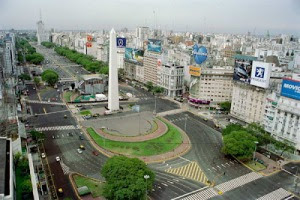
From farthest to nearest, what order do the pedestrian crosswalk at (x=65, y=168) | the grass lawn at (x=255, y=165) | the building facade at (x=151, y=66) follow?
the building facade at (x=151, y=66), the grass lawn at (x=255, y=165), the pedestrian crosswalk at (x=65, y=168)

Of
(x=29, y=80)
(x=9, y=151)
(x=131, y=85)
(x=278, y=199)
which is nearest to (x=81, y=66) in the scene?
A: (x=29, y=80)

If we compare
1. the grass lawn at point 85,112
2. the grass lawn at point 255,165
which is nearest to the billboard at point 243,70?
the grass lawn at point 255,165

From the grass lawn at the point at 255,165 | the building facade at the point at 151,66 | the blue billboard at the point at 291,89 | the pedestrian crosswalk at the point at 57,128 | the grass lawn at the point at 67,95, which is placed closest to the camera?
the grass lawn at the point at 255,165

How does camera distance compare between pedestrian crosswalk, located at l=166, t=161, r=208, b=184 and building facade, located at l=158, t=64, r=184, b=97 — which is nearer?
pedestrian crosswalk, located at l=166, t=161, r=208, b=184

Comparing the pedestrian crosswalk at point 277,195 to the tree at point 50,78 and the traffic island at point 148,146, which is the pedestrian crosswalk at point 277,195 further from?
the tree at point 50,78

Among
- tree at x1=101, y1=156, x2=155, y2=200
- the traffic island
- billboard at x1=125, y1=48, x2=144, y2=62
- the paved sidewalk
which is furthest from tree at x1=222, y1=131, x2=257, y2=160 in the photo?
billboard at x1=125, y1=48, x2=144, y2=62

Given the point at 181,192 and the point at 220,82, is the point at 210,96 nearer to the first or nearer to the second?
the point at 220,82

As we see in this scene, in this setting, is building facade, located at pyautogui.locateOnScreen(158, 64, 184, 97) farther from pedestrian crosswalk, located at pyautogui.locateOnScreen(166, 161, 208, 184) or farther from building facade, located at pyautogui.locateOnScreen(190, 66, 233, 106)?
pedestrian crosswalk, located at pyautogui.locateOnScreen(166, 161, 208, 184)
